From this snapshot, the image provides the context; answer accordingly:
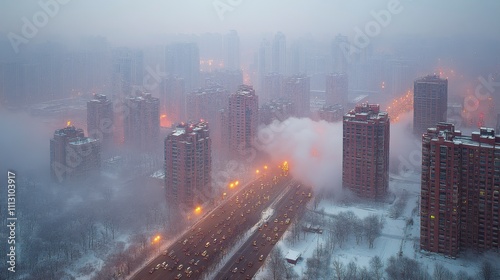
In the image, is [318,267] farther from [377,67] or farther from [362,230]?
[377,67]

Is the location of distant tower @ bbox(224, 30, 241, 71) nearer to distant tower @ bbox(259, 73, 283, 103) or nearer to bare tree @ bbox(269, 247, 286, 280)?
distant tower @ bbox(259, 73, 283, 103)

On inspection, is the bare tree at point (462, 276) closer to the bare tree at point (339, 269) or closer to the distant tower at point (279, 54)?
the bare tree at point (339, 269)

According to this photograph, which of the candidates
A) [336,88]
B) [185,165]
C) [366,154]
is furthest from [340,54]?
[185,165]

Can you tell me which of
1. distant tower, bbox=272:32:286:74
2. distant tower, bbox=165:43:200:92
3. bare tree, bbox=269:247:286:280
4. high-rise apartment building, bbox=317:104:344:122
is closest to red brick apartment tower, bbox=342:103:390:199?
bare tree, bbox=269:247:286:280

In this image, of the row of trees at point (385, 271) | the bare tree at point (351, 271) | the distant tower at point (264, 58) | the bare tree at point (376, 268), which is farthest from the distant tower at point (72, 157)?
the distant tower at point (264, 58)

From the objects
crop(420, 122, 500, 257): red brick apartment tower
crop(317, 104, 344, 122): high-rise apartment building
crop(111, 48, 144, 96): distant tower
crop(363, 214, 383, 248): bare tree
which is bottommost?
crop(363, 214, 383, 248): bare tree

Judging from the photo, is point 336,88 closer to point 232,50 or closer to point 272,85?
point 272,85
